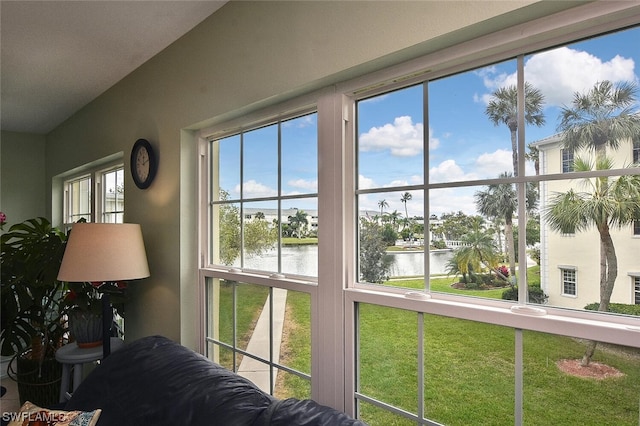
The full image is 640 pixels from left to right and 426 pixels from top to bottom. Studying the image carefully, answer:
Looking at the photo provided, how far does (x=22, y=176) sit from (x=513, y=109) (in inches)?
214

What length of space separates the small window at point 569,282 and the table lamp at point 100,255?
6.70ft

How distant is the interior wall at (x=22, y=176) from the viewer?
4.65 m

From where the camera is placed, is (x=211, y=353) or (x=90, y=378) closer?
(x=90, y=378)

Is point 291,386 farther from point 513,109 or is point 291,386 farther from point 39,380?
point 39,380

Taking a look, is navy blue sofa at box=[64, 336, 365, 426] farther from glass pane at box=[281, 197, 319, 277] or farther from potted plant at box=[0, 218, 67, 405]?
potted plant at box=[0, 218, 67, 405]

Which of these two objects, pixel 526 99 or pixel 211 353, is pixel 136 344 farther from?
pixel 526 99

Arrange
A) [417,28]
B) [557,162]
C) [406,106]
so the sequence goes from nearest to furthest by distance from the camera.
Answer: [557,162] → [417,28] → [406,106]

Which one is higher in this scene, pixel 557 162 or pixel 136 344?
pixel 557 162

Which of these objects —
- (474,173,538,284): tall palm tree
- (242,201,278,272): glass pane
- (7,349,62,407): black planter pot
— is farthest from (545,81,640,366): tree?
(7,349,62,407): black planter pot

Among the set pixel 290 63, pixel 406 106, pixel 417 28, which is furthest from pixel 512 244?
pixel 290 63

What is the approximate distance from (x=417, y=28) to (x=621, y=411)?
3.77 ft

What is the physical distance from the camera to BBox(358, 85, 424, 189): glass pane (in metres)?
1.39

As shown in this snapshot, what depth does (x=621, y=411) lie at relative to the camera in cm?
96

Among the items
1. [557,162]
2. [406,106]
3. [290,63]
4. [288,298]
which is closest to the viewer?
[557,162]
